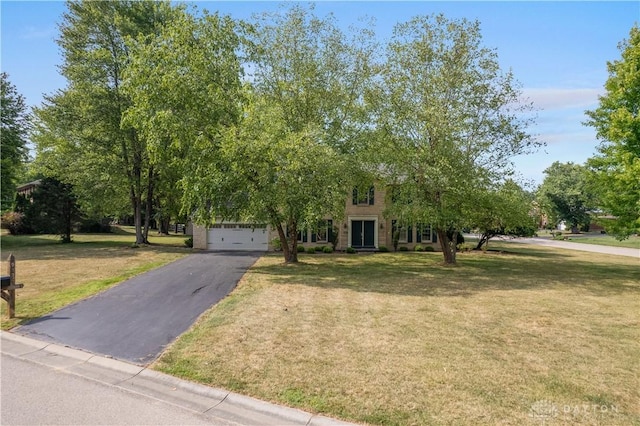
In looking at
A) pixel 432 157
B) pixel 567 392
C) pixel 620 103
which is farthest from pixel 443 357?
pixel 620 103

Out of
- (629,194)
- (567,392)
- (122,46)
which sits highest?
(122,46)

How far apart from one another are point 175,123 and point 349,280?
8.70 metres

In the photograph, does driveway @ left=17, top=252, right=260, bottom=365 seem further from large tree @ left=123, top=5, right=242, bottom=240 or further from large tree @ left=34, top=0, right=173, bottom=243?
large tree @ left=34, top=0, right=173, bottom=243

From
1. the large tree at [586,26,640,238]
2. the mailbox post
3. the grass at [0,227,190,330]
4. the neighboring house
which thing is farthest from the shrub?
the large tree at [586,26,640,238]

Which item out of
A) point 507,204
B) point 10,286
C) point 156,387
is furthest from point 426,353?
point 507,204

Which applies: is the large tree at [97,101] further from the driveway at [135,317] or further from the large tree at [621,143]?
the large tree at [621,143]

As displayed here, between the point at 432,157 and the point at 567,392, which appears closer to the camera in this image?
the point at 567,392

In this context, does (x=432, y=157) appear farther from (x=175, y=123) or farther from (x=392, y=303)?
(x=175, y=123)

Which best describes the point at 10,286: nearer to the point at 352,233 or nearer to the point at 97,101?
the point at 97,101

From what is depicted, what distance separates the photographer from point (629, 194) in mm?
14391

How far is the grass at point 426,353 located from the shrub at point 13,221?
31168 mm

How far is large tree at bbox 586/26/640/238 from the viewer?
13.9m

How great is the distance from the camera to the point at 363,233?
92.9 feet

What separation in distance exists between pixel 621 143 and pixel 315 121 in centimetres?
1209
